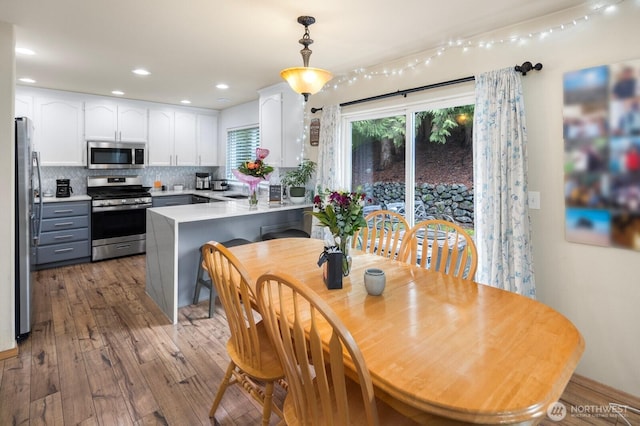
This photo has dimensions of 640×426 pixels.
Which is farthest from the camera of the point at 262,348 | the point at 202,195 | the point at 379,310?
the point at 202,195

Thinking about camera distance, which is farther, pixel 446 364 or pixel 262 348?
pixel 262 348

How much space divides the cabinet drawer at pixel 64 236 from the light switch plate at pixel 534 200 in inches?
208

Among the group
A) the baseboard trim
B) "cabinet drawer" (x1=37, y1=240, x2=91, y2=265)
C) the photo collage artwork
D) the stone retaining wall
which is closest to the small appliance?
"cabinet drawer" (x1=37, y1=240, x2=91, y2=265)

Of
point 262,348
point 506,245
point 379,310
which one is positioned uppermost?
point 506,245

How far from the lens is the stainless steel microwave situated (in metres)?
5.09

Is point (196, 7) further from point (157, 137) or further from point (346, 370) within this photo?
point (157, 137)

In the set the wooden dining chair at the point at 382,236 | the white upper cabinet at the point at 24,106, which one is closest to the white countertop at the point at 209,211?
the wooden dining chair at the point at 382,236

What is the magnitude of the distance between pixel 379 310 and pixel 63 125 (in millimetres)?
5396

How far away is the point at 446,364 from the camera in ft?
3.46

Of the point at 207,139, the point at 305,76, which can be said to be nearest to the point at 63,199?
the point at 207,139

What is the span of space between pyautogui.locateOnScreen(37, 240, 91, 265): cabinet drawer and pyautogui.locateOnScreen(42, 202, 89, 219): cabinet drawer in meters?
0.40

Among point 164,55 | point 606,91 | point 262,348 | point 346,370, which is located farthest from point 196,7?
point 606,91

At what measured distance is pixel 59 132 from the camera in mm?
4844

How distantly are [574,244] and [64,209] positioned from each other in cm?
560
